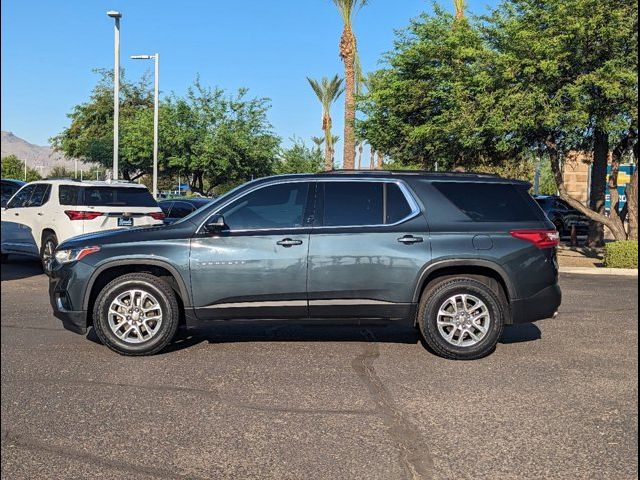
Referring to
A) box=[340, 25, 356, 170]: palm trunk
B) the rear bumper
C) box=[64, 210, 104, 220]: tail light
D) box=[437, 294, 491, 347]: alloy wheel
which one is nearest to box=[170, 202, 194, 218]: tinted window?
box=[340, 25, 356, 170]: palm trunk

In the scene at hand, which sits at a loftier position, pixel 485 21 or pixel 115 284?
pixel 485 21

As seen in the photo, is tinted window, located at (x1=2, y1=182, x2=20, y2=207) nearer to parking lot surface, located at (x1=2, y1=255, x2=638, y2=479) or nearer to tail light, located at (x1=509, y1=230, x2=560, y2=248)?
parking lot surface, located at (x1=2, y1=255, x2=638, y2=479)

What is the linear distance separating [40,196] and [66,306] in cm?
658

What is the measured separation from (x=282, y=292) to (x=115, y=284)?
62.3 inches

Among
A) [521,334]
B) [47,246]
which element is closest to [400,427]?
[521,334]

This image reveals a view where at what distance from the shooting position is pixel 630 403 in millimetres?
4703

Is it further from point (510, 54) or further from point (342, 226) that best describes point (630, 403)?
point (510, 54)

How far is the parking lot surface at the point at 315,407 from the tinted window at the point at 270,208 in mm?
1247

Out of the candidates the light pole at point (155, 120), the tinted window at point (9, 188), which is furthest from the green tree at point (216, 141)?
the tinted window at point (9, 188)

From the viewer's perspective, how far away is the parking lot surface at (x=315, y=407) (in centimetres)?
370

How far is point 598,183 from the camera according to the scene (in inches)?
784

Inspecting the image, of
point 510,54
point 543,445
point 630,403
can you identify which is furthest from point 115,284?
point 510,54

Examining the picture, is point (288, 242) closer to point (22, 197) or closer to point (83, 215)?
point (83, 215)

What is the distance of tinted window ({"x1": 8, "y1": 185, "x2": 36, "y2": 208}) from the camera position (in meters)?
12.3
